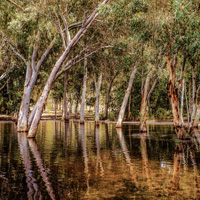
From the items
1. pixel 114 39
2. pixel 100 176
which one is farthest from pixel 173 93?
pixel 114 39

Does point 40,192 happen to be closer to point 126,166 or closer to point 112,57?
point 126,166

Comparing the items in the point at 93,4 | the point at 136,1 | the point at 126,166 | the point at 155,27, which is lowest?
the point at 126,166

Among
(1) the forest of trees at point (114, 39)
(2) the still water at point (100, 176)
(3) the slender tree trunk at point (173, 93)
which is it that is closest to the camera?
(2) the still water at point (100, 176)

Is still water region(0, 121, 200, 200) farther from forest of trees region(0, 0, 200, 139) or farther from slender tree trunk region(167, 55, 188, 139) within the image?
forest of trees region(0, 0, 200, 139)

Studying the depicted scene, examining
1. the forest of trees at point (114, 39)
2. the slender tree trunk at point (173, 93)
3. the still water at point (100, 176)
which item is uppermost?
the forest of trees at point (114, 39)

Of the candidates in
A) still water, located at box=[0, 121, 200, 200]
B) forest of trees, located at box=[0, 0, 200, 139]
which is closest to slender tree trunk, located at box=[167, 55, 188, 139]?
forest of trees, located at box=[0, 0, 200, 139]

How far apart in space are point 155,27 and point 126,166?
25.2 ft

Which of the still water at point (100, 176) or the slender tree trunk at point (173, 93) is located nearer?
the still water at point (100, 176)

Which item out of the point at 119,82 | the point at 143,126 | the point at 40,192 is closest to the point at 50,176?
the point at 40,192

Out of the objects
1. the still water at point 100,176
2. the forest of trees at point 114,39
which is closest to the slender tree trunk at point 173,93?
the forest of trees at point 114,39

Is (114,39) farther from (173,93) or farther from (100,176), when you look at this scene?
(100,176)

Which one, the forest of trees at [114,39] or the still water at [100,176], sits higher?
the forest of trees at [114,39]

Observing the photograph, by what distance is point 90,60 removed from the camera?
36.6 metres

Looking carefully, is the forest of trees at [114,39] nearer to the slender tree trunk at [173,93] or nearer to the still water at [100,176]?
the slender tree trunk at [173,93]
